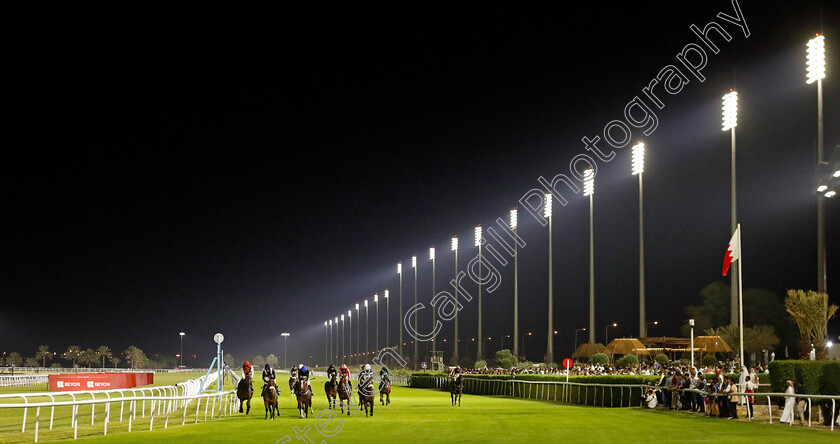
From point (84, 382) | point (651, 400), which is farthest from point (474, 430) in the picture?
point (84, 382)

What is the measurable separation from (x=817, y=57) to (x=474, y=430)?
21947 mm

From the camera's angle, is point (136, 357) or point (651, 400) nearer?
point (651, 400)

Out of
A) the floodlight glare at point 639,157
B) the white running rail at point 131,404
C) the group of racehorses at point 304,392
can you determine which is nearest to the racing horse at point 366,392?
the group of racehorses at point 304,392

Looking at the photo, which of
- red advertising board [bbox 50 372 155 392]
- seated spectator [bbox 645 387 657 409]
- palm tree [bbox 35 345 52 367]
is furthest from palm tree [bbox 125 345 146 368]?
seated spectator [bbox 645 387 657 409]

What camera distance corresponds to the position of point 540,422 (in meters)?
19.5

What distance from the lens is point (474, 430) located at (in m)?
17.1

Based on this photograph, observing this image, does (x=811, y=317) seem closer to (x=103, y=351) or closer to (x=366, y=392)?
(x=366, y=392)

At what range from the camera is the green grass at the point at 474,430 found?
15211 millimetres

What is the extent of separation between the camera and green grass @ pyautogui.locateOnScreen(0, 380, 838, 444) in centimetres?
1521

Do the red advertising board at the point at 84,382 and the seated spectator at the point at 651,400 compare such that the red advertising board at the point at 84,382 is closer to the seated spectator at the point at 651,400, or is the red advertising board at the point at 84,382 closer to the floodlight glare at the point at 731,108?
the seated spectator at the point at 651,400

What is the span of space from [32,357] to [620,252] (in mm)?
100913

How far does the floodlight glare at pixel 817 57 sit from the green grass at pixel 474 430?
15.4m

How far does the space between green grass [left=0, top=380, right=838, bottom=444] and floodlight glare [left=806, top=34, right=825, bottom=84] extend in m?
15.4

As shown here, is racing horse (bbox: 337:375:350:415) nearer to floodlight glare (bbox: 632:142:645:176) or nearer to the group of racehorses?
the group of racehorses
